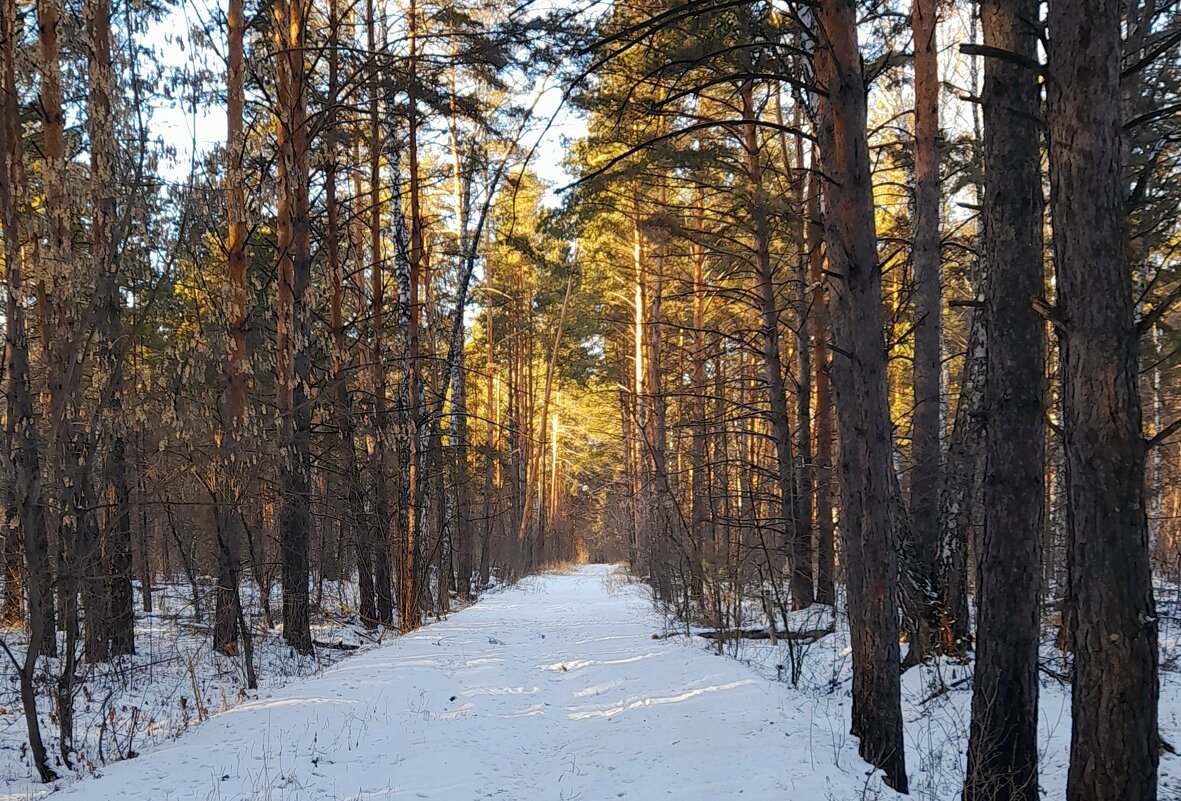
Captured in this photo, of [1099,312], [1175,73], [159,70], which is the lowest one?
[1099,312]

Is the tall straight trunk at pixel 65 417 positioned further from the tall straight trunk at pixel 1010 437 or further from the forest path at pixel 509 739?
the tall straight trunk at pixel 1010 437

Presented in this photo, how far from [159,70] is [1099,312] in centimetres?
807

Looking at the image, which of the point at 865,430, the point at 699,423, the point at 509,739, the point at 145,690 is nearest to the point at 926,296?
the point at 699,423

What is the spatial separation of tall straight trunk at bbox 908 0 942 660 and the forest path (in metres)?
2.19

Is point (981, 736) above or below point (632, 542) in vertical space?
above

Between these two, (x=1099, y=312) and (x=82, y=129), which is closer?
(x=1099, y=312)

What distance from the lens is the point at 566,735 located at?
245 inches

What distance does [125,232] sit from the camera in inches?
230

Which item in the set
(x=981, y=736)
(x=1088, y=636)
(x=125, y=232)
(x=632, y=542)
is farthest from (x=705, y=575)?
(x=632, y=542)

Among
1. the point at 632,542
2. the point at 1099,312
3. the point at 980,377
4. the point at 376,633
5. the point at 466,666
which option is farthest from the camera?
the point at 632,542

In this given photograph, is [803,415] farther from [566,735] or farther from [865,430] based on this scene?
[566,735]

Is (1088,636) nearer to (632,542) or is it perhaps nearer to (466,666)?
(466,666)

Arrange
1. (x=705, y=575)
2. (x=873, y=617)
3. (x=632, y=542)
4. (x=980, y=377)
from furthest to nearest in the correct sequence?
(x=632, y=542) → (x=705, y=575) → (x=980, y=377) → (x=873, y=617)

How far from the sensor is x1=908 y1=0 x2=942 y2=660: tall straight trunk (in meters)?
8.53
